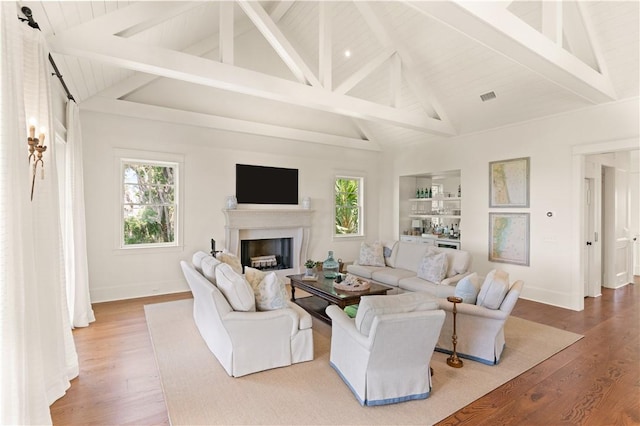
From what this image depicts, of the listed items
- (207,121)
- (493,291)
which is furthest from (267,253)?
(493,291)

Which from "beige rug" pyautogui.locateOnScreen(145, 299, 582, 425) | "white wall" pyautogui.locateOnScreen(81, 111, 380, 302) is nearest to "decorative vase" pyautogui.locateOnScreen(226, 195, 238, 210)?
"white wall" pyautogui.locateOnScreen(81, 111, 380, 302)

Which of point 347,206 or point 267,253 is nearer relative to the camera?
point 267,253

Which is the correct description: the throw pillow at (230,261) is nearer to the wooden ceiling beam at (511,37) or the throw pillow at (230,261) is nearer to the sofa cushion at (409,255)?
the sofa cushion at (409,255)

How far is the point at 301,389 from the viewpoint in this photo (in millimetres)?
2715

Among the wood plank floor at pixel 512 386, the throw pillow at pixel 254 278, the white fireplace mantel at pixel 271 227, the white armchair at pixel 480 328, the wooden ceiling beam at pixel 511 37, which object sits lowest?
the wood plank floor at pixel 512 386

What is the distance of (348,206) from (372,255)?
211 centimetres

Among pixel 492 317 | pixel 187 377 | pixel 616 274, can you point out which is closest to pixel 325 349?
pixel 187 377

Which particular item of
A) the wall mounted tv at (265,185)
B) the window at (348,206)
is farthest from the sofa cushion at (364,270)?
the wall mounted tv at (265,185)

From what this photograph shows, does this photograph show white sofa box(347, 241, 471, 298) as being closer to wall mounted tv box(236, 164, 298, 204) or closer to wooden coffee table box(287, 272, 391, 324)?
wooden coffee table box(287, 272, 391, 324)

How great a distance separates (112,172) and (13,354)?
14.0ft

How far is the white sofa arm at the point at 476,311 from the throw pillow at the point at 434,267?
61.1 inches

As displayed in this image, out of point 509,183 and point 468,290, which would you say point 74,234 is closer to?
point 468,290

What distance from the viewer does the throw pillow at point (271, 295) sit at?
3197 millimetres

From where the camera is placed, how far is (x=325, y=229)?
7543 millimetres
